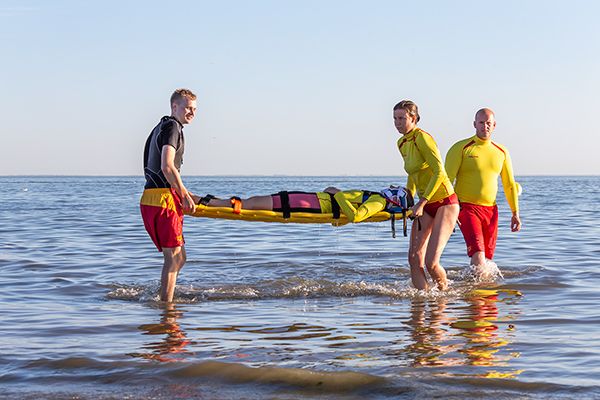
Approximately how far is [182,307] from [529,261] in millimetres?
7093

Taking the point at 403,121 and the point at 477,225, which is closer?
the point at 403,121

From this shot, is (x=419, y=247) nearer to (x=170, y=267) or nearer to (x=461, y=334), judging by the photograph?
(x=461, y=334)

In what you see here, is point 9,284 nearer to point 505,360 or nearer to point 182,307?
point 182,307

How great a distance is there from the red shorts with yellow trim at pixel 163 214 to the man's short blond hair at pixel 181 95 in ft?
2.88

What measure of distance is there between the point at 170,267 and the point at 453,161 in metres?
3.80

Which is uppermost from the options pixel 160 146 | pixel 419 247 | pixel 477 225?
pixel 160 146

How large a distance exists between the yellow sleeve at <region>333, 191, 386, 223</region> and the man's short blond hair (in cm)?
195

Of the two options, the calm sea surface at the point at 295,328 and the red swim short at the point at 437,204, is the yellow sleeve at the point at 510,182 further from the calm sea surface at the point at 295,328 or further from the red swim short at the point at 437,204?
the red swim short at the point at 437,204

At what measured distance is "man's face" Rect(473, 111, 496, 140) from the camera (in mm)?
10914

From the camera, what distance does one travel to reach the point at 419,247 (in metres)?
9.97

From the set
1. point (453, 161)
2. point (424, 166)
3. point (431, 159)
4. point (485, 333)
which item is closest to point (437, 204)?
point (424, 166)

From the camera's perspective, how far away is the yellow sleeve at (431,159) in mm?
9258

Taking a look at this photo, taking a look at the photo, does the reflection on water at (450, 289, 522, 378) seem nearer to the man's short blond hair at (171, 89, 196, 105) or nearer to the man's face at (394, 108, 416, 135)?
the man's face at (394, 108, 416, 135)

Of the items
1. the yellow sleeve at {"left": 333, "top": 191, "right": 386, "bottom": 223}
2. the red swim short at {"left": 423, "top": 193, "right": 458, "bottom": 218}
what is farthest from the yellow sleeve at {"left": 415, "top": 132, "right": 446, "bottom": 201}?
the yellow sleeve at {"left": 333, "top": 191, "right": 386, "bottom": 223}
